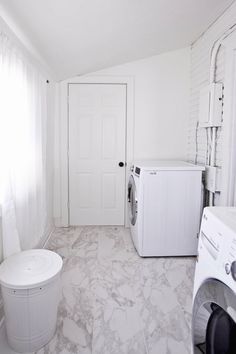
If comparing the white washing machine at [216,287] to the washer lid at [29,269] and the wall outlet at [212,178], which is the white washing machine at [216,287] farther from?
the wall outlet at [212,178]

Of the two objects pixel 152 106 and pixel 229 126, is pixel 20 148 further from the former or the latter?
pixel 152 106

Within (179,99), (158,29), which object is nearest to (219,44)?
(158,29)

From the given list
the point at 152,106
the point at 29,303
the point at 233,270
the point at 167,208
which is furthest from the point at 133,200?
the point at 233,270

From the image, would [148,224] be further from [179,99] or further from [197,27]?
[197,27]

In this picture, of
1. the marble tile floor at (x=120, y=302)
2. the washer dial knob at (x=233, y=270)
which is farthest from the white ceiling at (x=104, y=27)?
the marble tile floor at (x=120, y=302)

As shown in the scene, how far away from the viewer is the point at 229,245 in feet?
2.99

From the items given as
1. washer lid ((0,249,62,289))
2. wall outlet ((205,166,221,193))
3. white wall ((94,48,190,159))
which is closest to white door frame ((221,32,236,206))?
wall outlet ((205,166,221,193))

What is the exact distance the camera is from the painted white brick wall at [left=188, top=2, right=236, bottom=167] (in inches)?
101

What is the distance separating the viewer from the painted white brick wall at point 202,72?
257 cm

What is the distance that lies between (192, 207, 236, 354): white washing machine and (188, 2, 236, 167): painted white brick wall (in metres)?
1.72

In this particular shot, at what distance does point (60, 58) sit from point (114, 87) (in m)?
1.05

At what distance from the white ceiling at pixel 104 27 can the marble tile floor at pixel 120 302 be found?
2.02 meters

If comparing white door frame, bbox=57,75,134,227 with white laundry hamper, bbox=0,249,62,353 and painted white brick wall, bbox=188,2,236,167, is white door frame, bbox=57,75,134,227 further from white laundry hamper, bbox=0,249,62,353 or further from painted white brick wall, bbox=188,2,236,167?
white laundry hamper, bbox=0,249,62,353

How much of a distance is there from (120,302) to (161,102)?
255 cm
